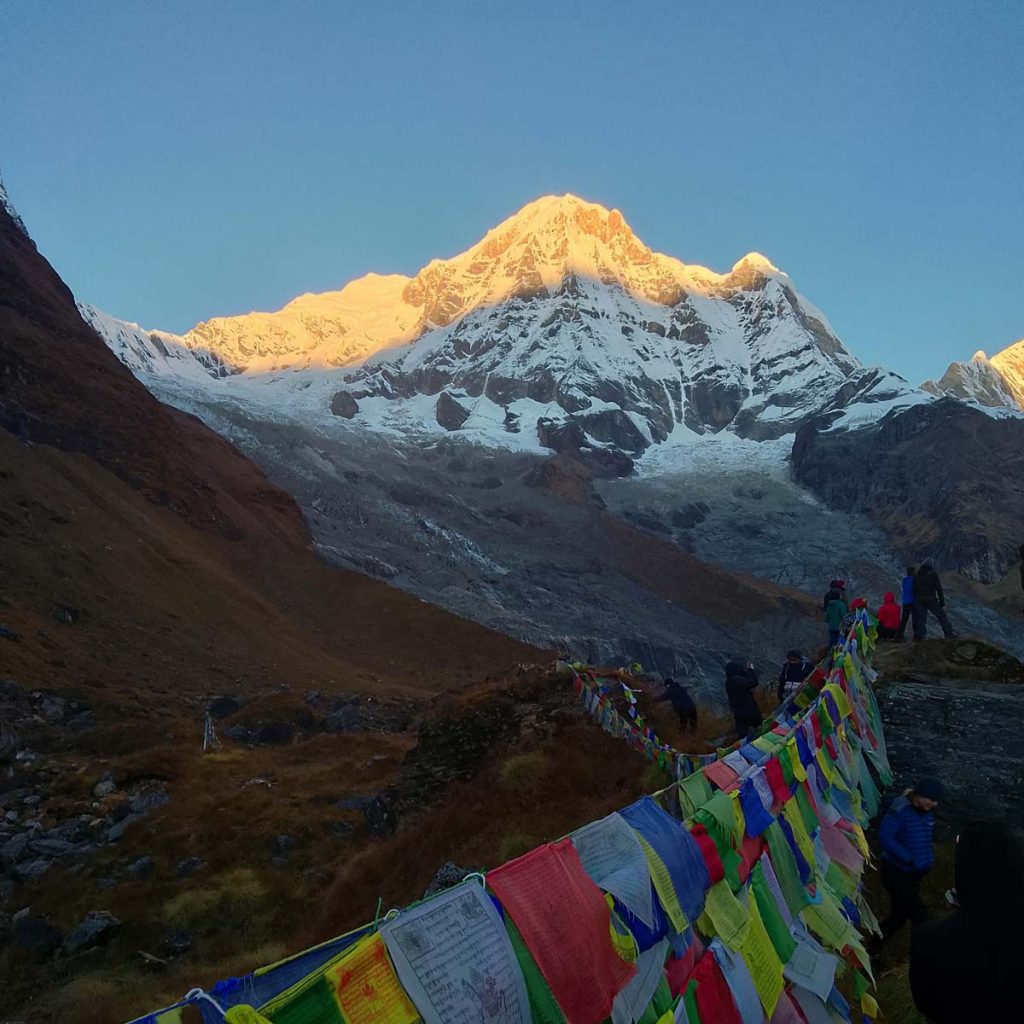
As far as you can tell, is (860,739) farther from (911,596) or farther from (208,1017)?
(208,1017)

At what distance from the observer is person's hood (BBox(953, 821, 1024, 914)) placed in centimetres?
330

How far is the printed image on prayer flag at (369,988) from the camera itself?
3117 mm

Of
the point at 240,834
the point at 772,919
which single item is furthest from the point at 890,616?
the point at 240,834

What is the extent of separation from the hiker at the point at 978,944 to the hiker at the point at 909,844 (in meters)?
3.39

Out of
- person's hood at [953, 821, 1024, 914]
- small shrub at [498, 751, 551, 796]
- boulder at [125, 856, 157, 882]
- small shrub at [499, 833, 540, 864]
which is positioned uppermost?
person's hood at [953, 821, 1024, 914]

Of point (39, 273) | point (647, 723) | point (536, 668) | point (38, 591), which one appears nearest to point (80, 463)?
point (38, 591)

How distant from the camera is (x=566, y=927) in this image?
3.92m

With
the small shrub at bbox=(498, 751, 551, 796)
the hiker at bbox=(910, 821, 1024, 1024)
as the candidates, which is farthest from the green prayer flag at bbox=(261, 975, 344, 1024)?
the small shrub at bbox=(498, 751, 551, 796)

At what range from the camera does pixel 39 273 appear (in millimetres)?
72188

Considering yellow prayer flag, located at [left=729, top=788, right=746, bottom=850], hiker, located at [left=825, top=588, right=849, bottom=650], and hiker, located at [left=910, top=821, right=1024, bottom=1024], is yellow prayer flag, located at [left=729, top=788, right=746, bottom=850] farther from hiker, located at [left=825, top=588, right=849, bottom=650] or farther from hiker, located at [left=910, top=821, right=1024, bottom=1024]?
hiker, located at [left=825, top=588, right=849, bottom=650]

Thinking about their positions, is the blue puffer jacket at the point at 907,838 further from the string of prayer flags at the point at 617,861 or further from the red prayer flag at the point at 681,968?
the string of prayer flags at the point at 617,861

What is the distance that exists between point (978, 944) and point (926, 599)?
1338cm

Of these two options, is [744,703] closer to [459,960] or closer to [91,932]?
[459,960]

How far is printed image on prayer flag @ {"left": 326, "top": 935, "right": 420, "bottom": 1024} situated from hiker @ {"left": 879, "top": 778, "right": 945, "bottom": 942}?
16.7ft
